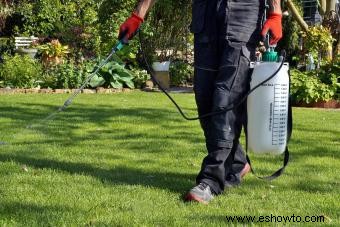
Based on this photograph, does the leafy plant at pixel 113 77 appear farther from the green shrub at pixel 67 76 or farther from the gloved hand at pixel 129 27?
the gloved hand at pixel 129 27

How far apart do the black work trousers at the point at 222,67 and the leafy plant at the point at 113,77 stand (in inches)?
328

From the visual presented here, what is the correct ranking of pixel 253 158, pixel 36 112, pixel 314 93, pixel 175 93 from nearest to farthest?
1. pixel 253 158
2. pixel 36 112
3. pixel 314 93
4. pixel 175 93

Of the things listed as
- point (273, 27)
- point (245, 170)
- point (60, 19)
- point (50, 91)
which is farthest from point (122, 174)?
point (60, 19)

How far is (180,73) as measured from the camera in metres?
14.0

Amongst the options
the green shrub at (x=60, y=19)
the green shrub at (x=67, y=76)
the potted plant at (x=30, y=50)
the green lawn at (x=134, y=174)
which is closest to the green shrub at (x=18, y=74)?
the green shrub at (x=67, y=76)

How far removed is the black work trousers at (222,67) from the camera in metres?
3.82

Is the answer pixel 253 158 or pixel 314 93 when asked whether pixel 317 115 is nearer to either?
pixel 314 93

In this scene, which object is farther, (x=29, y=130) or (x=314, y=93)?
(x=314, y=93)

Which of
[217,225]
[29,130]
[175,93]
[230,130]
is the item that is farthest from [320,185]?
[175,93]

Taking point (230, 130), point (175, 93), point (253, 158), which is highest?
point (230, 130)

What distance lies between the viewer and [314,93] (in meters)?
10.1

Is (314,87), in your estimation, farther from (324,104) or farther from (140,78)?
(140,78)

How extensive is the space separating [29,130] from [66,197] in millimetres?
3022

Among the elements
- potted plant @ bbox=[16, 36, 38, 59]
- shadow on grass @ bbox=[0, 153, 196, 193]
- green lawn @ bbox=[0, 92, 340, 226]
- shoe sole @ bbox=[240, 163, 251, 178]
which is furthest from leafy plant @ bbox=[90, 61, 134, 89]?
shoe sole @ bbox=[240, 163, 251, 178]
